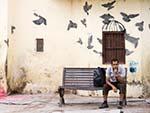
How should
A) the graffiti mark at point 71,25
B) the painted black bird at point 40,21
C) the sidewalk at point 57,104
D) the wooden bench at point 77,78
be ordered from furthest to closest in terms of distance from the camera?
the painted black bird at point 40,21 < the graffiti mark at point 71,25 < the wooden bench at point 77,78 < the sidewalk at point 57,104

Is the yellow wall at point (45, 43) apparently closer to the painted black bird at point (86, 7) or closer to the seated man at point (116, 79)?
the painted black bird at point (86, 7)

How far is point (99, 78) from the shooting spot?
11664 mm

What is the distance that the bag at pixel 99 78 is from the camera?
11648 millimetres

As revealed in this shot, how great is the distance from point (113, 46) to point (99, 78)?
114 inches

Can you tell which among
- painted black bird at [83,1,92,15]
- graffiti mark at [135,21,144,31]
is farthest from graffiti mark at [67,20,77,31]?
graffiti mark at [135,21,144,31]

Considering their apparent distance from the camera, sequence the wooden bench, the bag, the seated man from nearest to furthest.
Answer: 1. the seated man
2. the bag
3. the wooden bench

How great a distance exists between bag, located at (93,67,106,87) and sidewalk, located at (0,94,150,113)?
621mm

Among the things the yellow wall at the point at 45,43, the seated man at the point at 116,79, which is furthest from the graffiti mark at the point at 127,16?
the seated man at the point at 116,79

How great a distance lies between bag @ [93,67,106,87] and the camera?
38.2 ft

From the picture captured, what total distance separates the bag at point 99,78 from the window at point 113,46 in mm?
2647

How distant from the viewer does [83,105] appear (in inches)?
474

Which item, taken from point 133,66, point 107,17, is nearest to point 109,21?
point 107,17

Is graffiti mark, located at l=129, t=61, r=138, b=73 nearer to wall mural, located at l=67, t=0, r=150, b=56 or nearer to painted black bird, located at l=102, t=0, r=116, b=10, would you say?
wall mural, located at l=67, t=0, r=150, b=56

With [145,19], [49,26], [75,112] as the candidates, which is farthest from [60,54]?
[75,112]
